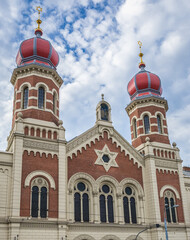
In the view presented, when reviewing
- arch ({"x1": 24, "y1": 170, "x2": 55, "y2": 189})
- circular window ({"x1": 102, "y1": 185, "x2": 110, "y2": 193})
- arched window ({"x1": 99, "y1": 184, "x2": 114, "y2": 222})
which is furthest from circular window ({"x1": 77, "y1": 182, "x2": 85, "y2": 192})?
arch ({"x1": 24, "y1": 170, "x2": 55, "y2": 189})

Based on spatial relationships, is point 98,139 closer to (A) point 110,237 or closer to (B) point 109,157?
(B) point 109,157

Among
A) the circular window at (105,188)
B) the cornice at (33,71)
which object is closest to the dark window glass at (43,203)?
the circular window at (105,188)

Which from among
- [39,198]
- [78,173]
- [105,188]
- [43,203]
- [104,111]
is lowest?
[43,203]

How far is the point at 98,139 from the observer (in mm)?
31359

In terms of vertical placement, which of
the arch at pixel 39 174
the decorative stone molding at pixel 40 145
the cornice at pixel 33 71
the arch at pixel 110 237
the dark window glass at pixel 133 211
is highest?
the cornice at pixel 33 71

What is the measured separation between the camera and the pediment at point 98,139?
97.0 feet

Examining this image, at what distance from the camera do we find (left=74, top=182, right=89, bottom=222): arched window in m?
27.4

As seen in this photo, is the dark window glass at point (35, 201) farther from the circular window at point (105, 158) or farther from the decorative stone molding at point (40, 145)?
the circular window at point (105, 158)

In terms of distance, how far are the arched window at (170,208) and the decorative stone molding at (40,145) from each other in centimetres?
1309

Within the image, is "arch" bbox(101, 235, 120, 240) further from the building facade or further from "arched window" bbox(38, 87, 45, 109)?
"arched window" bbox(38, 87, 45, 109)

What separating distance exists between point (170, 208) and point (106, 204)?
24.1ft

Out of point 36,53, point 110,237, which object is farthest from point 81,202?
point 36,53

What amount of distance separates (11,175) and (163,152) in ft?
57.2

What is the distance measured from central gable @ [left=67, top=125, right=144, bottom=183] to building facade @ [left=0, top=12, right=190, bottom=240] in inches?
4.0
